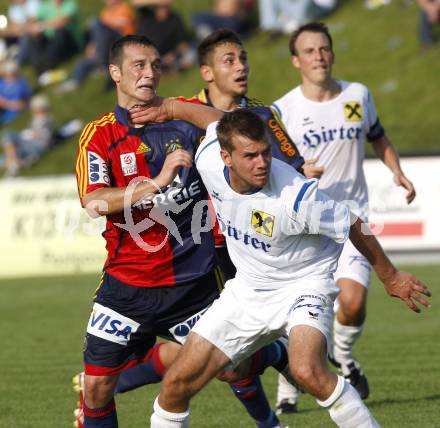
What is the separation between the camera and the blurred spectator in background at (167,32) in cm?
2272

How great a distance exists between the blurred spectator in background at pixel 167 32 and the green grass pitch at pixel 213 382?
9.02m

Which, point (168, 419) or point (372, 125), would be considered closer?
point (168, 419)

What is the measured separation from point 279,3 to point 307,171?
55.4 ft

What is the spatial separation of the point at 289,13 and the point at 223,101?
15.8 meters

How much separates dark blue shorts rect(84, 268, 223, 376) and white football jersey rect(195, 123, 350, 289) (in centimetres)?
58

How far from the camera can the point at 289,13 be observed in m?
22.9

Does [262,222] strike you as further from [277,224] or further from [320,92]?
[320,92]

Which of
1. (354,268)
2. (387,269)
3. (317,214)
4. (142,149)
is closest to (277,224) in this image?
(317,214)

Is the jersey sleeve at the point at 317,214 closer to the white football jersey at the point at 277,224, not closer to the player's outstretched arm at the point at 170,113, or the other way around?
the white football jersey at the point at 277,224

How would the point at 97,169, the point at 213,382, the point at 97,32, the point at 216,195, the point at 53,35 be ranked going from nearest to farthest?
the point at 216,195 → the point at 97,169 → the point at 213,382 → the point at 97,32 → the point at 53,35

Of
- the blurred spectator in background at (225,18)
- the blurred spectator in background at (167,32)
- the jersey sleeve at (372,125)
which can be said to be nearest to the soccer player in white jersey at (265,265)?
the jersey sleeve at (372,125)

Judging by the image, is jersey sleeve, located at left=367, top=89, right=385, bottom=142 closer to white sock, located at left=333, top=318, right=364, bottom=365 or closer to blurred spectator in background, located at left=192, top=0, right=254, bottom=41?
white sock, located at left=333, top=318, right=364, bottom=365

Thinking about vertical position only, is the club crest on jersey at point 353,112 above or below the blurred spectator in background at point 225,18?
below

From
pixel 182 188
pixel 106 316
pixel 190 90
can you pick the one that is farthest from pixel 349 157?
pixel 190 90
